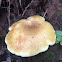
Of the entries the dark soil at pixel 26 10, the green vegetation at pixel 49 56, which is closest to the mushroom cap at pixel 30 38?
the green vegetation at pixel 49 56

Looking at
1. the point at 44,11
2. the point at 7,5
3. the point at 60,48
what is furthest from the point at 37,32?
the point at 7,5

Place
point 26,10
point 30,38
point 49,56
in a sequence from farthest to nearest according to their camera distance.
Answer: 1. point 26,10
2. point 49,56
3. point 30,38

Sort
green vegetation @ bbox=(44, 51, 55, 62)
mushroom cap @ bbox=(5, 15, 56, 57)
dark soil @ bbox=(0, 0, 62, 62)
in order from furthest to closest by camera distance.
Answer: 1. dark soil @ bbox=(0, 0, 62, 62)
2. green vegetation @ bbox=(44, 51, 55, 62)
3. mushroom cap @ bbox=(5, 15, 56, 57)

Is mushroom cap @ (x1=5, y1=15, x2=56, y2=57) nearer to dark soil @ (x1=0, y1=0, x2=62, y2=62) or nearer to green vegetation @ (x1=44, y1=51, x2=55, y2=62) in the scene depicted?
green vegetation @ (x1=44, y1=51, x2=55, y2=62)

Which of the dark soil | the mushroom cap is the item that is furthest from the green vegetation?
the dark soil

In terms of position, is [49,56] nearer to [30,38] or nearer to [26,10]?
[30,38]

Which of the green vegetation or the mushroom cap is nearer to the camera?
the mushroom cap

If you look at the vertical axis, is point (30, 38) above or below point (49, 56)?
above

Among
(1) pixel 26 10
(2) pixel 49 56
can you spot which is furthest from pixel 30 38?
(1) pixel 26 10

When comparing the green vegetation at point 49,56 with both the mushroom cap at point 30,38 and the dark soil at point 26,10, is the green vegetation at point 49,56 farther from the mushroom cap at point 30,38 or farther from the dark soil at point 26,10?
the dark soil at point 26,10
